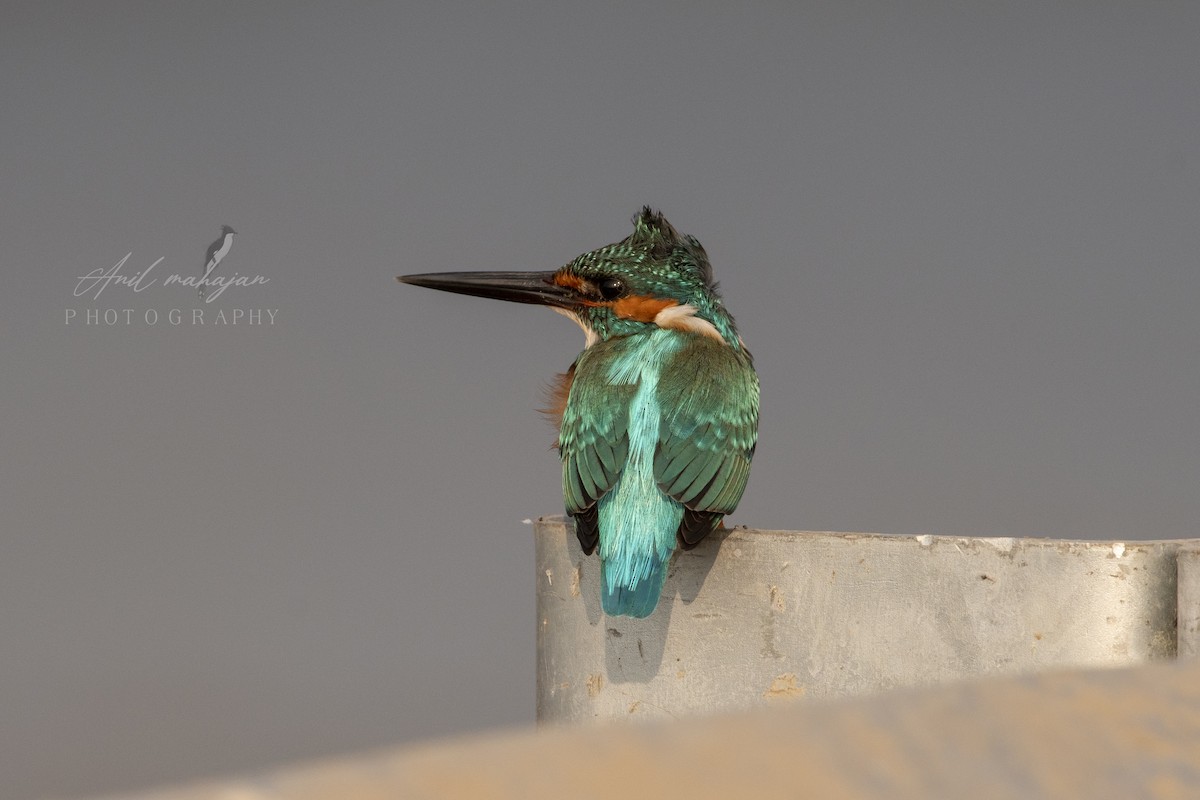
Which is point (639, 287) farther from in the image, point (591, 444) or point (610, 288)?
point (591, 444)

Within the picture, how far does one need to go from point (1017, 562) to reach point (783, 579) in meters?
0.30

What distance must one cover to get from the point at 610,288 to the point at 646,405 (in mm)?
520

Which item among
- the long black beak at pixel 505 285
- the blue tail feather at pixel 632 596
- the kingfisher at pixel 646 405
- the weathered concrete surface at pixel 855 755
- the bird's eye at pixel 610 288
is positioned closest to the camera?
the weathered concrete surface at pixel 855 755

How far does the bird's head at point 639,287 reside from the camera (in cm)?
244

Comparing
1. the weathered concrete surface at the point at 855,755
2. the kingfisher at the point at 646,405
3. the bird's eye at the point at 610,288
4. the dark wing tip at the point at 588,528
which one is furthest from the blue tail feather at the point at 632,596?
the weathered concrete surface at the point at 855,755

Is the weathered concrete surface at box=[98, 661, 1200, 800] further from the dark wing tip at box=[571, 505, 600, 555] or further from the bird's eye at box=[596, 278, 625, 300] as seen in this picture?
the bird's eye at box=[596, 278, 625, 300]

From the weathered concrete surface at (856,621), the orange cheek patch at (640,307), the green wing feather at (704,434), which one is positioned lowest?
the weathered concrete surface at (856,621)

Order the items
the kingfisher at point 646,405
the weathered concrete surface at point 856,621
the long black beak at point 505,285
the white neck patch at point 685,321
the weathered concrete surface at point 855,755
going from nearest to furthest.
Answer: the weathered concrete surface at point 855,755 < the weathered concrete surface at point 856,621 < the kingfisher at point 646,405 < the white neck patch at point 685,321 < the long black beak at point 505,285

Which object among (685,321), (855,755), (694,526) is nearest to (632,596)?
(694,526)

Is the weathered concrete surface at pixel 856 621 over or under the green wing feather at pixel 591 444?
under

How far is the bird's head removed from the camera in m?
2.44

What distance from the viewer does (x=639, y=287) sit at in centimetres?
246

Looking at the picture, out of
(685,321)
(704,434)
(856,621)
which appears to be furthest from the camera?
(685,321)

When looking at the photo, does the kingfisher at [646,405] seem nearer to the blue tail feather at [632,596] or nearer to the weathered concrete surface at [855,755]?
the blue tail feather at [632,596]
